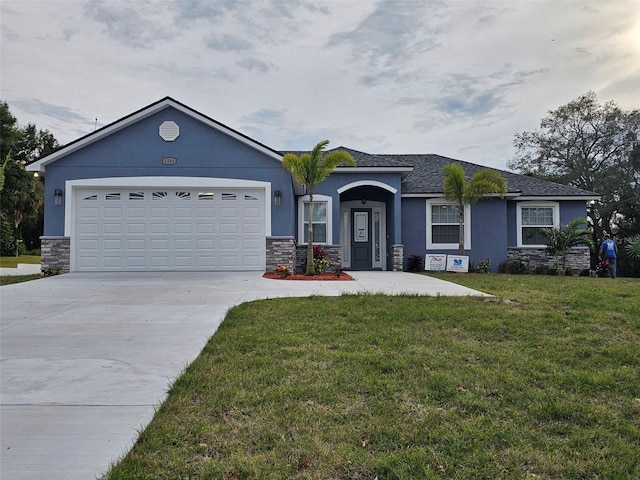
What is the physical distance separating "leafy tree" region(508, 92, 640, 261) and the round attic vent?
25358 millimetres

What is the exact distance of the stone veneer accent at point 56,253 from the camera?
1280cm

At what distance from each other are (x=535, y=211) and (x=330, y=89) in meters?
9.62

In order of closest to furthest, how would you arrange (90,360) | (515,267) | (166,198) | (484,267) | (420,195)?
(90,360), (166,198), (484,267), (515,267), (420,195)

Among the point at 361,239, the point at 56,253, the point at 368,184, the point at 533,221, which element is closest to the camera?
the point at 56,253

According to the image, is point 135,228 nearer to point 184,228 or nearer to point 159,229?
point 159,229

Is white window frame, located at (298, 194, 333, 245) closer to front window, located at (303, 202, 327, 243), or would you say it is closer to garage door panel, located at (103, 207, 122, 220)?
front window, located at (303, 202, 327, 243)

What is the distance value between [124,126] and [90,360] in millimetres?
10788

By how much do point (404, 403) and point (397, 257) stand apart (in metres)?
12.4

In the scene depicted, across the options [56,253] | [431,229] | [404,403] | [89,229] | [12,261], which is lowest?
[404,403]

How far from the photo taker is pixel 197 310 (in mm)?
6664

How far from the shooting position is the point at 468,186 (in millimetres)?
14922

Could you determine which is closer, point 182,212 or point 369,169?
point 182,212

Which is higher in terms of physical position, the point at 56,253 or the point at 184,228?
the point at 184,228

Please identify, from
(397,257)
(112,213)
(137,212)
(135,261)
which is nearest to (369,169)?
(397,257)
